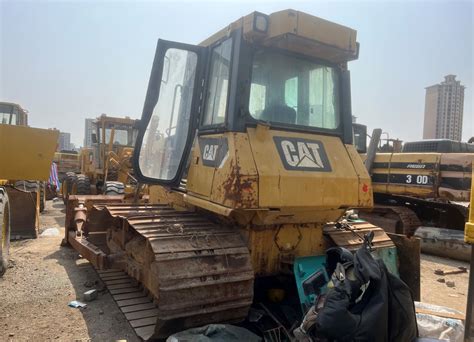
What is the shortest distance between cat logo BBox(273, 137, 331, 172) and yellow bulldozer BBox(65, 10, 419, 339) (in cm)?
1

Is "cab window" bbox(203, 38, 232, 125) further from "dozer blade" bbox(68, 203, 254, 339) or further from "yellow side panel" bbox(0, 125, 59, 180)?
"yellow side panel" bbox(0, 125, 59, 180)

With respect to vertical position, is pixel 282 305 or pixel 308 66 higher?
pixel 308 66

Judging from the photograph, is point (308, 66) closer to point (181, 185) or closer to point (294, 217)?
point (294, 217)

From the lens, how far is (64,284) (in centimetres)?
478

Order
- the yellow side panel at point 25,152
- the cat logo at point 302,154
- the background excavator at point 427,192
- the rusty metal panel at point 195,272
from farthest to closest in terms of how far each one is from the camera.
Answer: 1. the background excavator at point 427,192
2. the yellow side panel at point 25,152
3. the cat logo at point 302,154
4. the rusty metal panel at point 195,272

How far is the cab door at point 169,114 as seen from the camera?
3.69 meters

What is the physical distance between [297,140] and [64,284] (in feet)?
11.2

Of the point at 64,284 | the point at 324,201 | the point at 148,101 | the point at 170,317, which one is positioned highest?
the point at 148,101

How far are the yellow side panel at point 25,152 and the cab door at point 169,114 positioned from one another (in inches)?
130

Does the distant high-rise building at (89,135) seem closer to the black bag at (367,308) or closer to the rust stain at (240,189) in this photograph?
the rust stain at (240,189)

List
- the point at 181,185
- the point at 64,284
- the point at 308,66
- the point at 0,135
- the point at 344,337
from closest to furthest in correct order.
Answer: the point at 344,337 < the point at 308,66 < the point at 181,185 < the point at 64,284 < the point at 0,135

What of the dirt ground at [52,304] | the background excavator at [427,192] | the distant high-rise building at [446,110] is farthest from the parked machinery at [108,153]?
the distant high-rise building at [446,110]

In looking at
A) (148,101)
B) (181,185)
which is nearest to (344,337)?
(181,185)

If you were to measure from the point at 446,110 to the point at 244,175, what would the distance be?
2090cm
